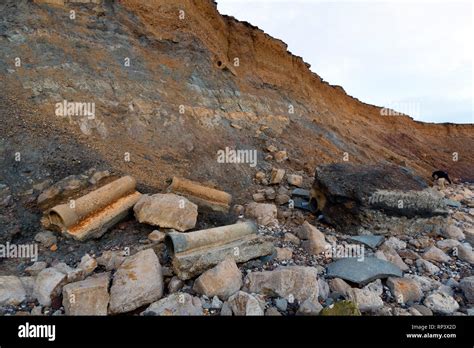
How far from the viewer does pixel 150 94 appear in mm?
6309

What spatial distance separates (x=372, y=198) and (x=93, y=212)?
14.0 ft

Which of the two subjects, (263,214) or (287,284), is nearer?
(287,284)

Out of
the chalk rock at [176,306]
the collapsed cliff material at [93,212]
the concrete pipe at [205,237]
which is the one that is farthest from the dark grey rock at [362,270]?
the collapsed cliff material at [93,212]

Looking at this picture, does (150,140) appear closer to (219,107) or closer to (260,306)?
(219,107)

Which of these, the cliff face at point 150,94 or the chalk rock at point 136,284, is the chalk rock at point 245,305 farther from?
the cliff face at point 150,94

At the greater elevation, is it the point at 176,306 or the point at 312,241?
the point at 312,241

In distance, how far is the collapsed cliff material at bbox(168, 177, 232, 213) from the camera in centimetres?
458

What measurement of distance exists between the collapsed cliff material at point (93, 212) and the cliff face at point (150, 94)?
2.19 ft

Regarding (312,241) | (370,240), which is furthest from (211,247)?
(370,240)

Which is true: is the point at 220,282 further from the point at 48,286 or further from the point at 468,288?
the point at 468,288

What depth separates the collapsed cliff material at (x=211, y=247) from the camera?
2.92 metres

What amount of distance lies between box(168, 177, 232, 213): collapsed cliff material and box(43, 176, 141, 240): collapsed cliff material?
A: 637 mm

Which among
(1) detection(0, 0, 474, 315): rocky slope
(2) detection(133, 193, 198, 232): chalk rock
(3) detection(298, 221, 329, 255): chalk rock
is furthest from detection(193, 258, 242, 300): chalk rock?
(3) detection(298, 221, 329, 255): chalk rock

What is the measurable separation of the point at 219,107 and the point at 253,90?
89.2 inches
